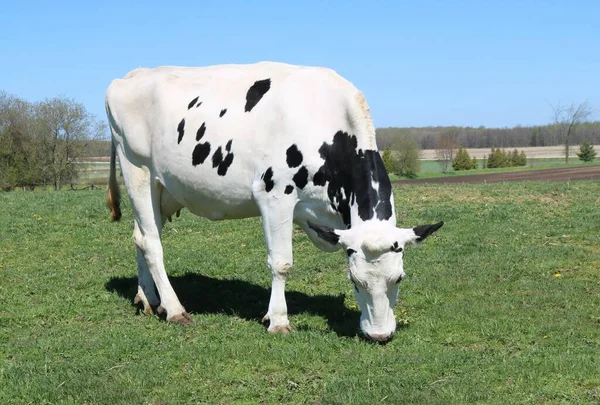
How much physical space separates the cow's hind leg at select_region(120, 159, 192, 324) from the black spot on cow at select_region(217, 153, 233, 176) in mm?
1432

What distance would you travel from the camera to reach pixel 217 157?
27.9 feet

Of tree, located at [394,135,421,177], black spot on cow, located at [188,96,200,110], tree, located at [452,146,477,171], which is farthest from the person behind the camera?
tree, located at [452,146,477,171]

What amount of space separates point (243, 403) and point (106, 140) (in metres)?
65.4

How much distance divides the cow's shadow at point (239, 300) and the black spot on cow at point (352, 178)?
1.41 m

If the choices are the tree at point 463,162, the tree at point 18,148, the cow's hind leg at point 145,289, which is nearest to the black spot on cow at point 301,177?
→ the cow's hind leg at point 145,289

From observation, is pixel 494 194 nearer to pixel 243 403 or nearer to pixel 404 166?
pixel 243 403

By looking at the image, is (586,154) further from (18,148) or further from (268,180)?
(268,180)

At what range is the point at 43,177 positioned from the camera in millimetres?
64250

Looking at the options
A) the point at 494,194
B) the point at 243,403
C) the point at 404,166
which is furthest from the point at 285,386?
the point at 404,166

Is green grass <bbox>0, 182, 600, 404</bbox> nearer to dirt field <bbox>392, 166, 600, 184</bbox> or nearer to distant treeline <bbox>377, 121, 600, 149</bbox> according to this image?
dirt field <bbox>392, 166, 600, 184</bbox>

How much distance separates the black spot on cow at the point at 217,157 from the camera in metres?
8.47

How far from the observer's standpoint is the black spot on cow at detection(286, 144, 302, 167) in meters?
7.77

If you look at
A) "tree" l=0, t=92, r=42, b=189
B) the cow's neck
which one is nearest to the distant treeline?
"tree" l=0, t=92, r=42, b=189

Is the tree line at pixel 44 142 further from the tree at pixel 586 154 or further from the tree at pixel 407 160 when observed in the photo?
the tree at pixel 586 154
